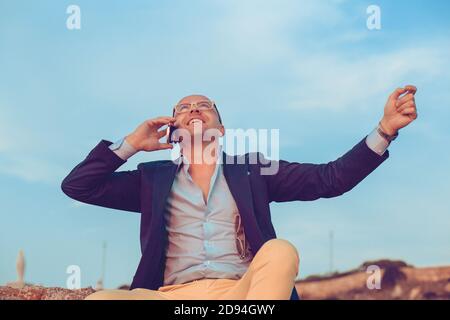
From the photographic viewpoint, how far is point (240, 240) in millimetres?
3814

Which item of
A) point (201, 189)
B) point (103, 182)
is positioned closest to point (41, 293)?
point (103, 182)

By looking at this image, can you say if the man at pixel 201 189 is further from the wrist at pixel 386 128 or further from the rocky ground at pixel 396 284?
the rocky ground at pixel 396 284

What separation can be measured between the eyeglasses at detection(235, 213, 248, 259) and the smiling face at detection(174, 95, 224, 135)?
0.64 m

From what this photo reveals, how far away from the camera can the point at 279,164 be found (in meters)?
4.25

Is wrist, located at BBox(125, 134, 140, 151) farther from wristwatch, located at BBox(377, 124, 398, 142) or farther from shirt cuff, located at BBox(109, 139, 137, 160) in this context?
wristwatch, located at BBox(377, 124, 398, 142)

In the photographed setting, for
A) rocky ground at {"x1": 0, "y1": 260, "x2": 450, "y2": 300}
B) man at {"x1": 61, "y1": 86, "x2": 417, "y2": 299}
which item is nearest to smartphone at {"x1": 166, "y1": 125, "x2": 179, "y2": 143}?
man at {"x1": 61, "y1": 86, "x2": 417, "y2": 299}

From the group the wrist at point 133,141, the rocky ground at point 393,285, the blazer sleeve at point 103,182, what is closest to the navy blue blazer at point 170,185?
the blazer sleeve at point 103,182

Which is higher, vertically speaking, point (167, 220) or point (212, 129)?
point (212, 129)

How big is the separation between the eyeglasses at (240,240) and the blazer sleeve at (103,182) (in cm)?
74

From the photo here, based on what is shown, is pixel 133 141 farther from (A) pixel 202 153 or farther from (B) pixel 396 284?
(B) pixel 396 284
